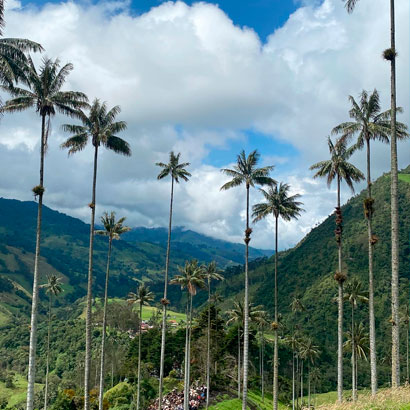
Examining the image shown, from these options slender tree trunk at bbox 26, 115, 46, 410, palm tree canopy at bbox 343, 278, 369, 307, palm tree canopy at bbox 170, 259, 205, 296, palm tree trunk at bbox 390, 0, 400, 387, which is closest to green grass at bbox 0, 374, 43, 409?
palm tree canopy at bbox 170, 259, 205, 296

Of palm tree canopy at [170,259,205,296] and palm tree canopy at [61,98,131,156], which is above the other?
palm tree canopy at [61,98,131,156]

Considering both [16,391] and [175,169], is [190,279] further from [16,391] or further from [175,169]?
[16,391]

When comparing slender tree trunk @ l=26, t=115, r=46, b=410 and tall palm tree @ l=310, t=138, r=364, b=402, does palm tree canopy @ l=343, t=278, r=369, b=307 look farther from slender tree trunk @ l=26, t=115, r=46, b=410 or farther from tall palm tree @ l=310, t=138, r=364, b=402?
slender tree trunk @ l=26, t=115, r=46, b=410

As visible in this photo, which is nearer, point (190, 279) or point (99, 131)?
point (99, 131)

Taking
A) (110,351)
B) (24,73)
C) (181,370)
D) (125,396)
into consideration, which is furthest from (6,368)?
(24,73)

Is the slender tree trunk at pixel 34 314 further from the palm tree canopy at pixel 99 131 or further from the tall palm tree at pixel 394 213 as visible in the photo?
the tall palm tree at pixel 394 213

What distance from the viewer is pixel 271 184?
51.3 meters

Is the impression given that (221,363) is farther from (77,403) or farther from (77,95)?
(77,95)

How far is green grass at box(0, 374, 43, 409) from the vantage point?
143250mm

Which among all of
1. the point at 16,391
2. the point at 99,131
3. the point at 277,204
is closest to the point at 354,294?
the point at 277,204

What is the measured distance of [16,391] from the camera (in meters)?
158

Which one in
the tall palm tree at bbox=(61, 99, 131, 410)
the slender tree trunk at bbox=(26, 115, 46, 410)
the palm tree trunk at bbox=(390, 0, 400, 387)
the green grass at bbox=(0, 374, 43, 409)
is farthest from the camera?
the green grass at bbox=(0, 374, 43, 409)

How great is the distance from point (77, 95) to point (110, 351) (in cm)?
11672

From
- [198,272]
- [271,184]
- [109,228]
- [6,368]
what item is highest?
[271,184]
